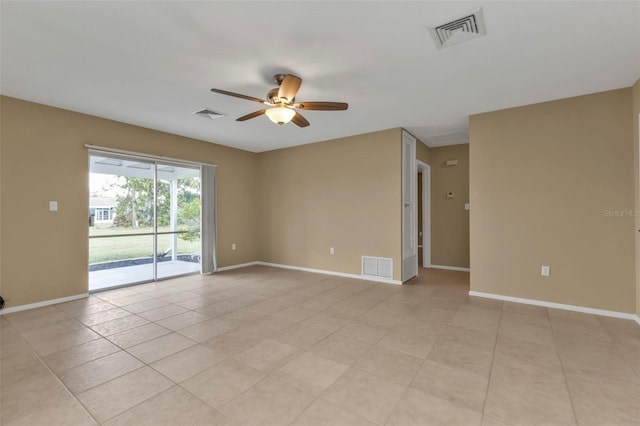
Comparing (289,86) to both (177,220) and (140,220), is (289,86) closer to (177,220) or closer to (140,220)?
(140,220)

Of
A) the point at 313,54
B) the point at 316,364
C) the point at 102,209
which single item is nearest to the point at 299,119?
the point at 313,54

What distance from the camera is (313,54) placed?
2.59 meters

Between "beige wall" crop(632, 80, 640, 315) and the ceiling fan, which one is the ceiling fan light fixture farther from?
"beige wall" crop(632, 80, 640, 315)

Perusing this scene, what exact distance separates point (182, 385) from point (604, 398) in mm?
2914

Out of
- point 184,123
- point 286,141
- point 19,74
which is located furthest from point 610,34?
point 19,74

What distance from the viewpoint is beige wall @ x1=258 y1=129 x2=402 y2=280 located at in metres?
5.04

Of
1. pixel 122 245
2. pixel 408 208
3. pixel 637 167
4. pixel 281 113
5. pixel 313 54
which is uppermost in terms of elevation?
pixel 313 54

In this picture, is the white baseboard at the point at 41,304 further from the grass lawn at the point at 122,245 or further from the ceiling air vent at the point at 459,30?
the ceiling air vent at the point at 459,30

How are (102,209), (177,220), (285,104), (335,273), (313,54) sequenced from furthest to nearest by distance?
(335,273), (177,220), (102,209), (285,104), (313,54)

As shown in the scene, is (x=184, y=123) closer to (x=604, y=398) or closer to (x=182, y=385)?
(x=182, y=385)

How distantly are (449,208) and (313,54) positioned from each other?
4.85m

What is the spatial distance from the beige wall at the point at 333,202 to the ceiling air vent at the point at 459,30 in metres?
2.51

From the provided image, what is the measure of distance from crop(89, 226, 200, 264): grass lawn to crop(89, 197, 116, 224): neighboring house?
0.51 ft

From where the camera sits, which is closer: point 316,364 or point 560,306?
point 316,364
